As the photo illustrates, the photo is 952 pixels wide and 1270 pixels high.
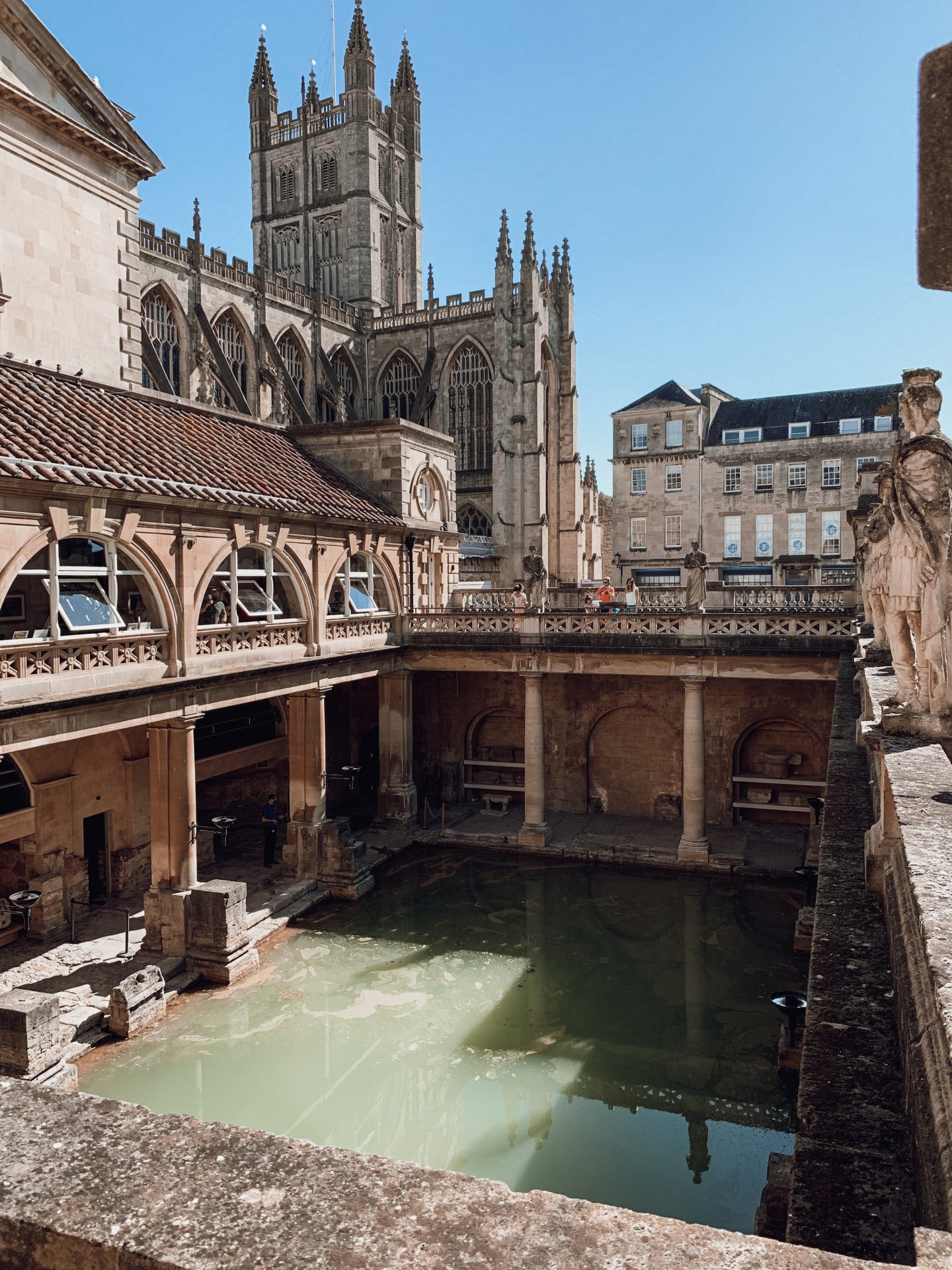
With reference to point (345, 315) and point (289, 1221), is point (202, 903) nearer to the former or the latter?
point (289, 1221)

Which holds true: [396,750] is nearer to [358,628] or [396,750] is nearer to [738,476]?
[358,628]

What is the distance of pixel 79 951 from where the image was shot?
52.7 ft

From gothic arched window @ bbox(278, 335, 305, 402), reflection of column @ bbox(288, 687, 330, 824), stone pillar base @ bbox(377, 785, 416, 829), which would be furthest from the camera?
gothic arched window @ bbox(278, 335, 305, 402)

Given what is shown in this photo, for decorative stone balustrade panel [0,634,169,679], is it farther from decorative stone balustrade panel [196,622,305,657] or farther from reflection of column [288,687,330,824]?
reflection of column [288,687,330,824]

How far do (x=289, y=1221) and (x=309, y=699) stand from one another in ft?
60.2

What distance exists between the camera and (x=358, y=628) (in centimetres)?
2234

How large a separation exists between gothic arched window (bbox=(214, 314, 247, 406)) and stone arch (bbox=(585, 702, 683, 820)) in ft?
84.1

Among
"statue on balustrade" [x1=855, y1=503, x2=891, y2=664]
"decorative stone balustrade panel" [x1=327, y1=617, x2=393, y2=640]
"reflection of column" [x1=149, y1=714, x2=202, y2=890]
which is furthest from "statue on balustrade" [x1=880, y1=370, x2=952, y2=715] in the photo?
"decorative stone balustrade panel" [x1=327, y1=617, x2=393, y2=640]

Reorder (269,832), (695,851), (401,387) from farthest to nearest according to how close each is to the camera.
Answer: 1. (401,387)
2. (695,851)
3. (269,832)

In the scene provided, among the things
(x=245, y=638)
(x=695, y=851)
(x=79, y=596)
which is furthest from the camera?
(x=695, y=851)

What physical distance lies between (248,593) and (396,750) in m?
5.92

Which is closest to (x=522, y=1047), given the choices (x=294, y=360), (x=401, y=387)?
(x=294, y=360)

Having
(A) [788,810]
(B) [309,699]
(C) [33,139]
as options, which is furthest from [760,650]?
(C) [33,139]

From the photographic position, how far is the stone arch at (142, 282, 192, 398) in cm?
3931
